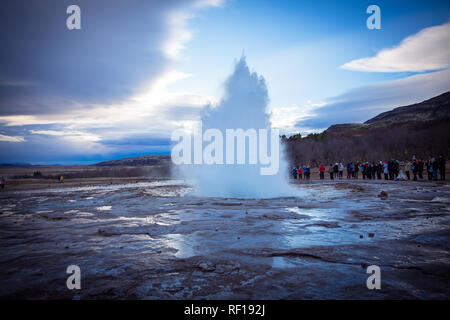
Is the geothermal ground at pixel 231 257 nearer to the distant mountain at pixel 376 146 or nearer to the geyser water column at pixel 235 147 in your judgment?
the geyser water column at pixel 235 147

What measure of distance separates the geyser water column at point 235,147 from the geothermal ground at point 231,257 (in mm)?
7399

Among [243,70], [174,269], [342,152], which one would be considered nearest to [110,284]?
[174,269]

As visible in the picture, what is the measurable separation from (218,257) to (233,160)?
11.4 m

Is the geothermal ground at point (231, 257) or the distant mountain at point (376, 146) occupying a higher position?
the distant mountain at point (376, 146)

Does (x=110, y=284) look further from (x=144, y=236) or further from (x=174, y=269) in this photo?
(x=144, y=236)

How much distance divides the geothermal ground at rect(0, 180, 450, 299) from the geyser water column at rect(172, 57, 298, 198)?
291 inches

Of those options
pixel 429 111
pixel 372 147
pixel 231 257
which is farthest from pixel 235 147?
pixel 429 111

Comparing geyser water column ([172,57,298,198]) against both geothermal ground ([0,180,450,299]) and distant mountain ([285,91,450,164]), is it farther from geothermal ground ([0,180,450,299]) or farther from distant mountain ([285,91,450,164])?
distant mountain ([285,91,450,164])

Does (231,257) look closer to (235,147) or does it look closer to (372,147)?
(235,147)

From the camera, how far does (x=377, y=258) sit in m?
4.25

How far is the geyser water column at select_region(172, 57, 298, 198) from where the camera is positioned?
15.5 meters

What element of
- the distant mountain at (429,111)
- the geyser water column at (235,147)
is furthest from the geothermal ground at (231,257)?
the distant mountain at (429,111)

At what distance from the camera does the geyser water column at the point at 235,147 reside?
1548cm

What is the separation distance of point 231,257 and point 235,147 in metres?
11.9
